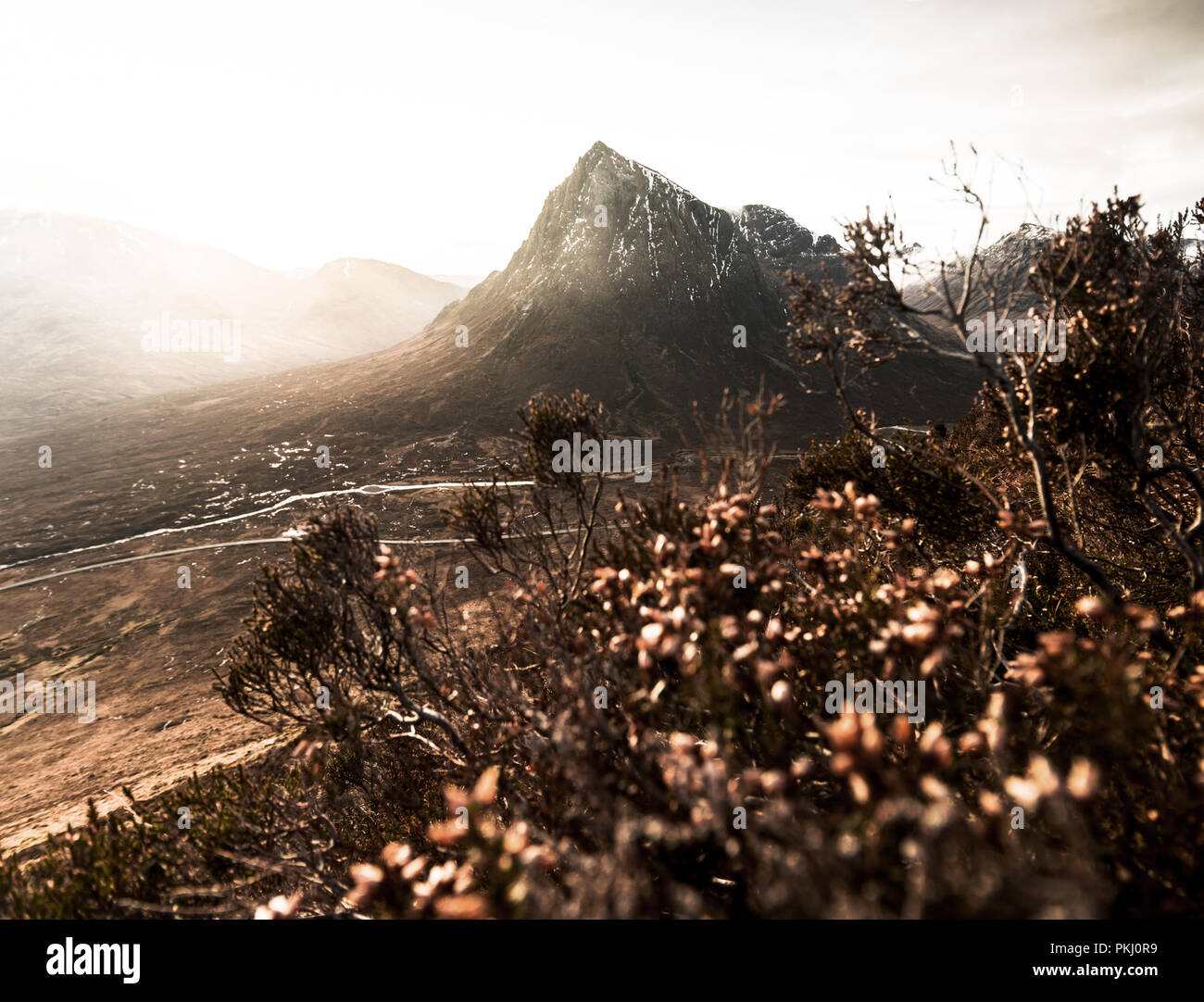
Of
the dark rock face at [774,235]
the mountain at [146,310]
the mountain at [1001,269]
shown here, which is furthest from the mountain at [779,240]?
the mountain at [1001,269]

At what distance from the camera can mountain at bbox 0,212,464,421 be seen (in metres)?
88.7

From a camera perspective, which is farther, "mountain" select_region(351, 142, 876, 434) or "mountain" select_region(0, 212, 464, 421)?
"mountain" select_region(0, 212, 464, 421)

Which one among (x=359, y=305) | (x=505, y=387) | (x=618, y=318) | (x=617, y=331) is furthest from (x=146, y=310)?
(x=617, y=331)

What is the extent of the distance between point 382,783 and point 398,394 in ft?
159

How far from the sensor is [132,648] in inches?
693

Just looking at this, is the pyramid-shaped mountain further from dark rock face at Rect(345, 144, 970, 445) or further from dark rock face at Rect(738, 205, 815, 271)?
dark rock face at Rect(738, 205, 815, 271)

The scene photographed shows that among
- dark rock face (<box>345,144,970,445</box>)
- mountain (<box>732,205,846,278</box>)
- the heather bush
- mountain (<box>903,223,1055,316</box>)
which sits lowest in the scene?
the heather bush

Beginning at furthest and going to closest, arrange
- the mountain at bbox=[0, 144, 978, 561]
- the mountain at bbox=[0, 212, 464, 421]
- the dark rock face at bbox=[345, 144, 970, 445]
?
1. the mountain at bbox=[0, 212, 464, 421]
2. the dark rock face at bbox=[345, 144, 970, 445]
3. the mountain at bbox=[0, 144, 978, 561]


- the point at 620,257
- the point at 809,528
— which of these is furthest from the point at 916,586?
the point at 620,257

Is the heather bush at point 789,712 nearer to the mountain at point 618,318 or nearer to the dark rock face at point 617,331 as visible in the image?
the dark rock face at point 617,331

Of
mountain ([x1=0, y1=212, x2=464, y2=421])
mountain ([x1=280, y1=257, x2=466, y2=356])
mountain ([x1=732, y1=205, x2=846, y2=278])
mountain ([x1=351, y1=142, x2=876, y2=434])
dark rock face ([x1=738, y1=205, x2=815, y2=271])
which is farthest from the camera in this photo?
mountain ([x1=280, y1=257, x2=466, y2=356])

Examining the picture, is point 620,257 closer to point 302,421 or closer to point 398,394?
point 398,394

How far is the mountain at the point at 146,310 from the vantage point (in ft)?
291

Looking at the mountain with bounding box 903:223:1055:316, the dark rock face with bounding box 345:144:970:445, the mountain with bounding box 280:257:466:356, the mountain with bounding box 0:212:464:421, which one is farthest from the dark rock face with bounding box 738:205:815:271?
the mountain with bounding box 903:223:1055:316
